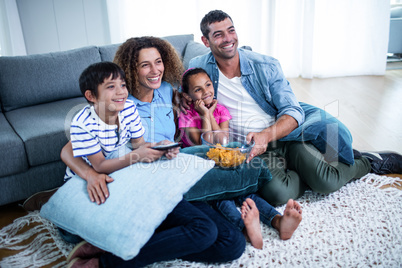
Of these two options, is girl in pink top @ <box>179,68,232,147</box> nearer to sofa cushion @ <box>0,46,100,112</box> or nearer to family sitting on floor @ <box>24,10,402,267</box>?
family sitting on floor @ <box>24,10,402,267</box>

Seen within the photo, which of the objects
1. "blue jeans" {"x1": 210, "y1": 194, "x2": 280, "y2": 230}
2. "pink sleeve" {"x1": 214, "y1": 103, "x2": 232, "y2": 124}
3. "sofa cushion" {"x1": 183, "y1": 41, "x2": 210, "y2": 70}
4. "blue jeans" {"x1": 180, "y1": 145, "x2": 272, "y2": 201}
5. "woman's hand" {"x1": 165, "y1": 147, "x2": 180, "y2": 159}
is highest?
"sofa cushion" {"x1": 183, "y1": 41, "x2": 210, "y2": 70}

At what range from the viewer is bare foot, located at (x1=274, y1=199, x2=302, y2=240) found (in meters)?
1.48

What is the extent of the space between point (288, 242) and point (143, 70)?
99 centimetres

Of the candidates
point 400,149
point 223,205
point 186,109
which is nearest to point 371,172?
point 400,149

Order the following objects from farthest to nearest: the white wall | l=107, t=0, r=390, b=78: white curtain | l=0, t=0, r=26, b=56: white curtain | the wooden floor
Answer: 1. l=107, t=0, r=390, b=78: white curtain
2. the white wall
3. l=0, t=0, r=26, b=56: white curtain
4. the wooden floor

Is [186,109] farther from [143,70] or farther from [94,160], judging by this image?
[94,160]

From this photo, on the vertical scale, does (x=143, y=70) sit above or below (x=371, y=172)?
above

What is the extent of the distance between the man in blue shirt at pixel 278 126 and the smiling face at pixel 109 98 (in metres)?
0.65

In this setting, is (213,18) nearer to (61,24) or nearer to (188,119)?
(188,119)

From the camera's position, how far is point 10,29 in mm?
3166

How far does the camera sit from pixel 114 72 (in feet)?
4.76

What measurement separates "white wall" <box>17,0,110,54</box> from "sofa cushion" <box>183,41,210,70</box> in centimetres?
134

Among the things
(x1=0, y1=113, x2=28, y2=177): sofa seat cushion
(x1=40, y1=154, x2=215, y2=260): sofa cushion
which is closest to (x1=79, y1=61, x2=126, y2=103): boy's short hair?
(x1=40, y1=154, x2=215, y2=260): sofa cushion

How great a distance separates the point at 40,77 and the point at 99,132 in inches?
43.4
